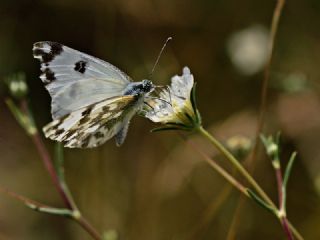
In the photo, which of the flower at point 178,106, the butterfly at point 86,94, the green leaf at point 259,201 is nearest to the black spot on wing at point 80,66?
the butterfly at point 86,94

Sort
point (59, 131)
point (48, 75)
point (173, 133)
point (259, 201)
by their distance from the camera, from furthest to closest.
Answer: point (173, 133) < point (48, 75) < point (59, 131) < point (259, 201)

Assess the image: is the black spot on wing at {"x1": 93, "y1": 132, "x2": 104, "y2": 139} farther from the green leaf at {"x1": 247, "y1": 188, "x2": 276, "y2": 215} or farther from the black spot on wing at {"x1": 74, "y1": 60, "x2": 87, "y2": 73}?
the green leaf at {"x1": 247, "y1": 188, "x2": 276, "y2": 215}

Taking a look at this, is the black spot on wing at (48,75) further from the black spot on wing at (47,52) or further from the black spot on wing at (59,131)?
the black spot on wing at (59,131)

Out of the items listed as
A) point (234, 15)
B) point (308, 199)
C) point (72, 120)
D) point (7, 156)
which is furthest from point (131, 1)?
point (72, 120)

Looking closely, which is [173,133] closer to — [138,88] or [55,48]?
[138,88]

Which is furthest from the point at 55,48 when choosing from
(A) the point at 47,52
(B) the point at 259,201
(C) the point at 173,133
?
(C) the point at 173,133

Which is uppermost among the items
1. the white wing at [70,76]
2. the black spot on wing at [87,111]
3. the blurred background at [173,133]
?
the white wing at [70,76]

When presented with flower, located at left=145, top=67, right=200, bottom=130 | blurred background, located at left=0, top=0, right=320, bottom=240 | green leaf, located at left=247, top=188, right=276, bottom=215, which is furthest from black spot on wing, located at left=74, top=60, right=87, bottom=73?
blurred background, located at left=0, top=0, right=320, bottom=240

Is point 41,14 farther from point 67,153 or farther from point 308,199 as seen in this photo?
point 308,199
